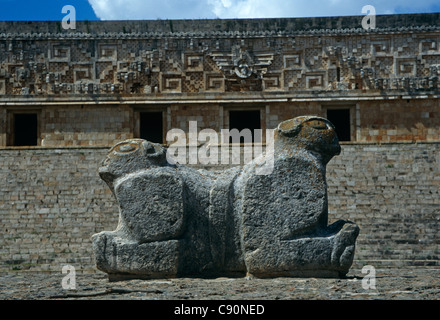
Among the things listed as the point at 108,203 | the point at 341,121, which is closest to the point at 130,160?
the point at 108,203

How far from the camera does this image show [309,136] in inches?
370

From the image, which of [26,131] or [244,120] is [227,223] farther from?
[26,131]

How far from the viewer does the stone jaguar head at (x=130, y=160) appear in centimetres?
934

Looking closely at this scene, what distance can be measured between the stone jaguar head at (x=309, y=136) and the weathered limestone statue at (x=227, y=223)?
21mm

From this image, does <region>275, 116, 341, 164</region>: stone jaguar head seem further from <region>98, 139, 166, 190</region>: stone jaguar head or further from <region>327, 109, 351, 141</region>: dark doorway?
<region>327, 109, 351, 141</region>: dark doorway

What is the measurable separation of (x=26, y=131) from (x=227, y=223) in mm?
13438

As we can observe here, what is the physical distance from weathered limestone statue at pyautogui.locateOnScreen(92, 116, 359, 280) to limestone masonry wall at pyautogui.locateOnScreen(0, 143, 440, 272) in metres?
4.17

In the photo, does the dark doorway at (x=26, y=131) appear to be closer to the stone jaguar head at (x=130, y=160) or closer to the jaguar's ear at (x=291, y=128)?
the stone jaguar head at (x=130, y=160)

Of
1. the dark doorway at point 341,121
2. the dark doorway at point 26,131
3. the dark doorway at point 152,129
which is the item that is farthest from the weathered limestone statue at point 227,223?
the dark doorway at point 26,131

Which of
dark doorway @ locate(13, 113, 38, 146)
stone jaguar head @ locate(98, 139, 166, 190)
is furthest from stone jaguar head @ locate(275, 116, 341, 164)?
dark doorway @ locate(13, 113, 38, 146)

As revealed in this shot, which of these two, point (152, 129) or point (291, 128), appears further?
point (152, 129)

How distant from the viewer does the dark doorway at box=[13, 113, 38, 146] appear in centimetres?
2141

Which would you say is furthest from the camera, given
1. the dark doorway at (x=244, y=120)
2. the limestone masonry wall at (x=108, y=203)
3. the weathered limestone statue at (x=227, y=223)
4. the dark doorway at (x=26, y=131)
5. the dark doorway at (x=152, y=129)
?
the dark doorway at (x=152, y=129)

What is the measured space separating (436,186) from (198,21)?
24.9ft
